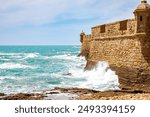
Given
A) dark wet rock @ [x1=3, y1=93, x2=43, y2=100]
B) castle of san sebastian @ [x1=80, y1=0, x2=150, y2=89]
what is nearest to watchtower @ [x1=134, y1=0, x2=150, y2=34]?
castle of san sebastian @ [x1=80, y1=0, x2=150, y2=89]

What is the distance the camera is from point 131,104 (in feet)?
36.3

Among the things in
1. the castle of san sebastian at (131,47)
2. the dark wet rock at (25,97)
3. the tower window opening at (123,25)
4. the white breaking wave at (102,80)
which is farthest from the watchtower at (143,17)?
the dark wet rock at (25,97)

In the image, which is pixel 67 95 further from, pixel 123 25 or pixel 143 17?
pixel 123 25

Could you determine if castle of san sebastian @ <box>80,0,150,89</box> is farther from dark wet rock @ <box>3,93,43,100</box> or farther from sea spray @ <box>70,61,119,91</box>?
dark wet rock @ <box>3,93,43,100</box>

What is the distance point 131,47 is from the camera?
19703 mm

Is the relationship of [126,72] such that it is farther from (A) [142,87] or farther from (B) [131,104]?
(B) [131,104]

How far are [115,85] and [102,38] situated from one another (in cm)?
528

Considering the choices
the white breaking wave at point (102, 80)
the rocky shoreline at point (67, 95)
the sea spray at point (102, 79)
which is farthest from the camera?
the white breaking wave at point (102, 80)

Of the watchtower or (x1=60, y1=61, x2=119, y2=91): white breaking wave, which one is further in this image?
(x1=60, y1=61, x2=119, y2=91): white breaking wave

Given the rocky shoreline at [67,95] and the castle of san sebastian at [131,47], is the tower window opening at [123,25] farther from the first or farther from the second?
the rocky shoreline at [67,95]

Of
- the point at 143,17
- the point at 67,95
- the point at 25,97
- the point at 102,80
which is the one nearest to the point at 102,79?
the point at 102,80

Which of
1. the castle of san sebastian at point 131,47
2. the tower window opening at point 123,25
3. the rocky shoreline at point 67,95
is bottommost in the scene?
the rocky shoreline at point 67,95

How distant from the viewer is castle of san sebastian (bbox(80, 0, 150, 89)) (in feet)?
60.2

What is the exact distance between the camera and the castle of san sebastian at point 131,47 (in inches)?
722
